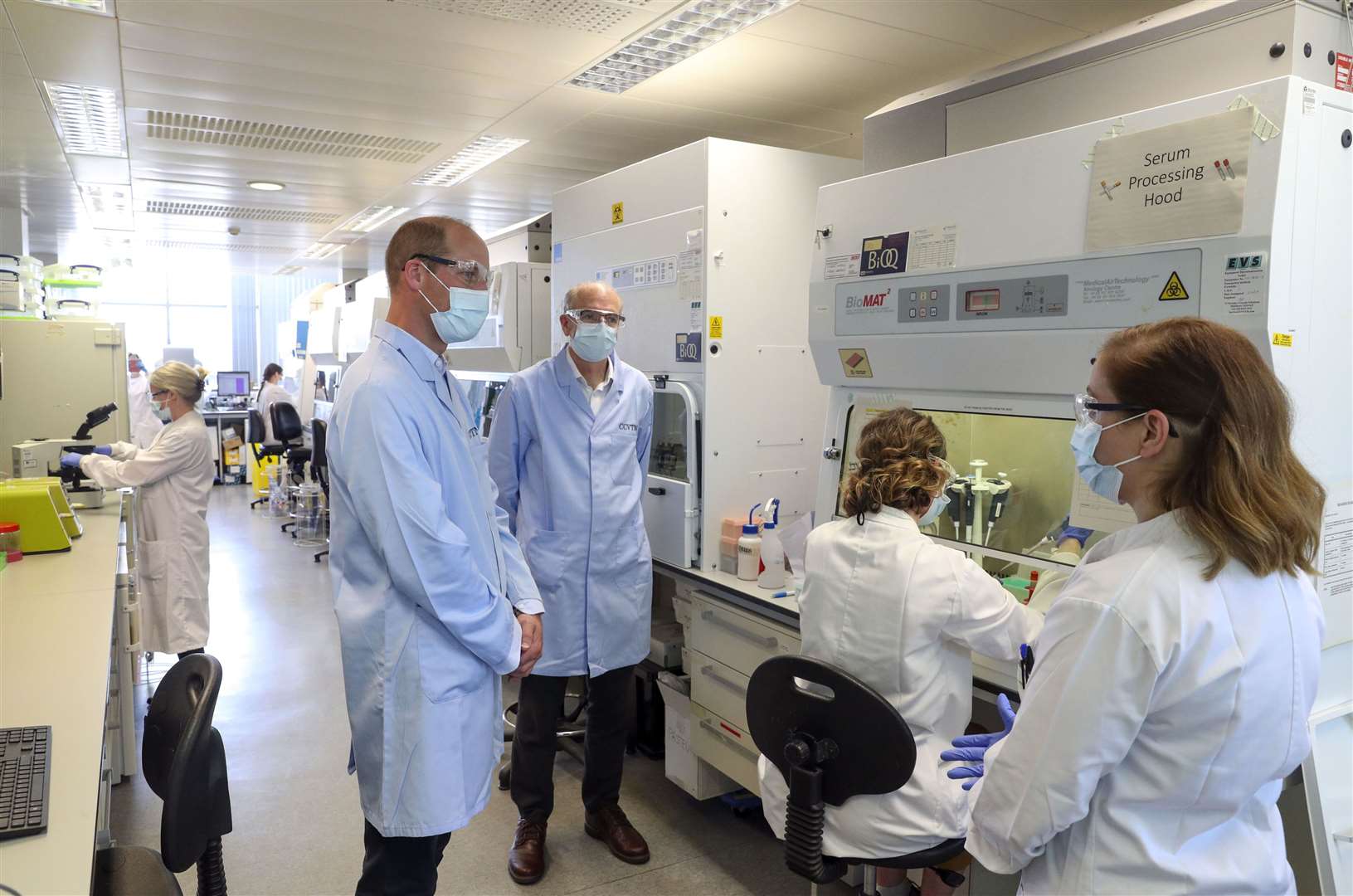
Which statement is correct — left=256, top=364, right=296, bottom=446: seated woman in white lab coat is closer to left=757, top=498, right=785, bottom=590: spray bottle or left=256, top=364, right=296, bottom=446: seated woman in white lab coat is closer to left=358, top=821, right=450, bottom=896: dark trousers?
left=757, top=498, right=785, bottom=590: spray bottle

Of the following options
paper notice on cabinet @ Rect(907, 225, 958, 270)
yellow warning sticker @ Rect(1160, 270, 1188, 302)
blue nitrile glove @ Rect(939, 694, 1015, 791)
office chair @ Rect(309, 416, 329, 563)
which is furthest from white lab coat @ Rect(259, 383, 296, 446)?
yellow warning sticker @ Rect(1160, 270, 1188, 302)

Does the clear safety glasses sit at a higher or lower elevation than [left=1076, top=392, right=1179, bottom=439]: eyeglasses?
higher

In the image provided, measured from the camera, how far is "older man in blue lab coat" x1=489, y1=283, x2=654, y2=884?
267 centimetres

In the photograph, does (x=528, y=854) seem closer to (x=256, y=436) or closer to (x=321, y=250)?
(x=321, y=250)

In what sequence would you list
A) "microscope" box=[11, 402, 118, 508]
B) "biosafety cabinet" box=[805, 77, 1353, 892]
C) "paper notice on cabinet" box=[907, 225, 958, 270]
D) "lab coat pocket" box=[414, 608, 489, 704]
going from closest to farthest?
"biosafety cabinet" box=[805, 77, 1353, 892] < "lab coat pocket" box=[414, 608, 489, 704] < "paper notice on cabinet" box=[907, 225, 958, 270] < "microscope" box=[11, 402, 118, 508]

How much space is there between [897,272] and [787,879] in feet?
5.75

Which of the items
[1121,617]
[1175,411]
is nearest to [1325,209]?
[1175,411]

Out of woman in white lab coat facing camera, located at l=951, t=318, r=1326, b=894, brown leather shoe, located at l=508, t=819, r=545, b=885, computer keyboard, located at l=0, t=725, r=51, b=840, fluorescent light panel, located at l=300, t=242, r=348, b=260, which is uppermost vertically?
fluorescent light panel, located at l=300, t=242, r=348, b=260

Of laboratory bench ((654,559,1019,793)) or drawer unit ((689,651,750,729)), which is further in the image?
drawer unit ((689,651,750,729))

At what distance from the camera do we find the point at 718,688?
9.01 ft

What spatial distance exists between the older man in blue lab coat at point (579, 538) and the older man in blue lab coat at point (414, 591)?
2.52 ft

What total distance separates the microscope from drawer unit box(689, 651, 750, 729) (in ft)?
9.09

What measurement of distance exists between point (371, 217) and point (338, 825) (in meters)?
4.68

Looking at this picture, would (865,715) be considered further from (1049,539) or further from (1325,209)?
(1325,209)
